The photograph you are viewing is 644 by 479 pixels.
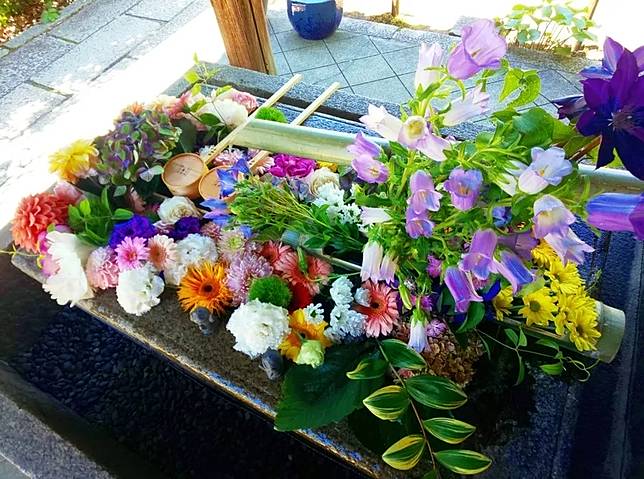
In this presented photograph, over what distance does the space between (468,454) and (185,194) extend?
1.12 metres

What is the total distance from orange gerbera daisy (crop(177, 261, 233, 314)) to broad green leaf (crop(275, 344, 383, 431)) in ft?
0.96

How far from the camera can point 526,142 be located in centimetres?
69

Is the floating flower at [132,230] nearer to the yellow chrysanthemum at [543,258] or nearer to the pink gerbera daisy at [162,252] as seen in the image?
the pink gerbera daisy at [162,252]

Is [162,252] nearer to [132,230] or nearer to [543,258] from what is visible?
[132,230]

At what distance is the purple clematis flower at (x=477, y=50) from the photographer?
2.10 ft

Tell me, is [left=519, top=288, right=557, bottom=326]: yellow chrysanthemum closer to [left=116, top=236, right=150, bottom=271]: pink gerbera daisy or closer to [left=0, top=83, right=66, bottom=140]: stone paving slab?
[left=116, top=236, right=150, bottom=271]: pink gerbera daisy

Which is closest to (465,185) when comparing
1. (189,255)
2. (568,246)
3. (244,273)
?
(568,246)

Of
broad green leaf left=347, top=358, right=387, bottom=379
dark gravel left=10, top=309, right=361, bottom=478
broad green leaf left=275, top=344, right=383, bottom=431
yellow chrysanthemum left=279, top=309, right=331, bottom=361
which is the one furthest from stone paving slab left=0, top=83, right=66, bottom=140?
broad green leaf left=347, top=358, right=387, bottom=379

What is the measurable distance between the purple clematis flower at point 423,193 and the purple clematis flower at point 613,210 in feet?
0.66

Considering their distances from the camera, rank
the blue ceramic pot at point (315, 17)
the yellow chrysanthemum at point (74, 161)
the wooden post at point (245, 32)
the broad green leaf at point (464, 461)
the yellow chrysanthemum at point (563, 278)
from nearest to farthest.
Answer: the broad green leaf at point (464, 461), the yellow chrysanthemum at point (563, 278), the yellow chrysanthemum at point (74, 161), the wooden post at point (245, 32), the blue ceramic pot at point (315, 17)

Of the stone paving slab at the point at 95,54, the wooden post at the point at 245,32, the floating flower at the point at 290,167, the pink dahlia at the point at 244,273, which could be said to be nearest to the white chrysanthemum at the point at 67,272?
the pink dahlia at the point at 244,273

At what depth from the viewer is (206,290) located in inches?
52.7

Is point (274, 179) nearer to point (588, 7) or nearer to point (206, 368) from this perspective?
point (206, 368)

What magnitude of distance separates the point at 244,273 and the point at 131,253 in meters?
0.35
